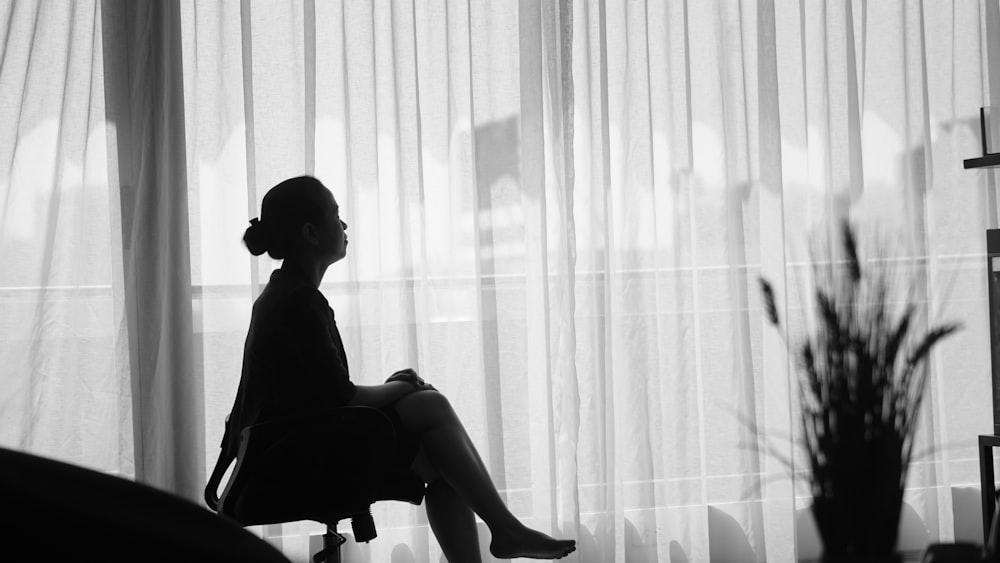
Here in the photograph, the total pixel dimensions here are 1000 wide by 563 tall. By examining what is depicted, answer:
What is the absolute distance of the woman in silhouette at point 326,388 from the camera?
2068 millimetres

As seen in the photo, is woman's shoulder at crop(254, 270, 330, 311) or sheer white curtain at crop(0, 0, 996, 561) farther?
sheer white curtain at crop(0, 0, 996, 561)

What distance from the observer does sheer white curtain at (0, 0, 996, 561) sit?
113 inches

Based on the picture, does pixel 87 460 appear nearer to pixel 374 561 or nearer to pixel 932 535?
pixel 374 561

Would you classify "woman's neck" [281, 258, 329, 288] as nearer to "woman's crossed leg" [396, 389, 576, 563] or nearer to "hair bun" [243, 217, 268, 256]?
"hair bun" [243, 217, 268, 256]

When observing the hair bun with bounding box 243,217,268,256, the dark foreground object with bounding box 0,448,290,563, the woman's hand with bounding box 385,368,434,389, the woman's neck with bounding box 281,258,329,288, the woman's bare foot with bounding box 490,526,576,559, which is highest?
the hair bun with bounding box 243,217,268,256

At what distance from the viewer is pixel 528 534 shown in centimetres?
220

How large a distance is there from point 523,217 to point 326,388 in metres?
1.25

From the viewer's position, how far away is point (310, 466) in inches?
77.0

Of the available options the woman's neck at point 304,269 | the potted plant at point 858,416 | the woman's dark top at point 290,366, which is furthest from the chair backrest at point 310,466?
the potted plant at point 858,416

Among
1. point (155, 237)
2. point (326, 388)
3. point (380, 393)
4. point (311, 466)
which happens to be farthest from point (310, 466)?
point (155, 237)

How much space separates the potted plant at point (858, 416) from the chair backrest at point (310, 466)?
125cm

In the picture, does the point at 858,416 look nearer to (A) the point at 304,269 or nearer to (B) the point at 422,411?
(B) the point at 422,411

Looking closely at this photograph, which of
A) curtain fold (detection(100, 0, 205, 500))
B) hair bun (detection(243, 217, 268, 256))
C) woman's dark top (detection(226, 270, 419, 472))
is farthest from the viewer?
curtain fold (detection(100, 0, 205, 500))

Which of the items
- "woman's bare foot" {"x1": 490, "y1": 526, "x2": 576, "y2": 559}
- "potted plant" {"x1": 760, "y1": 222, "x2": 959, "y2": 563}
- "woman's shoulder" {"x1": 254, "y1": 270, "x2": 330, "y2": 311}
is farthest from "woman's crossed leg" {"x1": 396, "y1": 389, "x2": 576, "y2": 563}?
"potted plant" {"x1": 760, "y1": 222, "x2": 959, "y2": 563}
